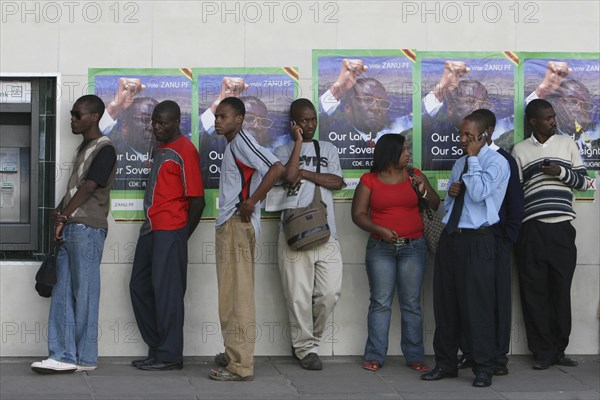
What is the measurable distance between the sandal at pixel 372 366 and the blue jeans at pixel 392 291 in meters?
0.04

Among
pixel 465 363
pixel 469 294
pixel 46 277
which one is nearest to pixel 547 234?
pixel 469 294

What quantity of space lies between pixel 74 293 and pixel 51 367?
1.93 ft

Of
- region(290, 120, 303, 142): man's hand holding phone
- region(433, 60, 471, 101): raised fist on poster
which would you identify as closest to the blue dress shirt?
region(433, 60, 471, 101): raised fist on poster

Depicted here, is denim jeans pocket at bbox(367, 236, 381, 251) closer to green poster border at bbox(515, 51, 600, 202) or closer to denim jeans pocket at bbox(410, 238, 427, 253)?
denim jeans pocket at bbox(410, 238, 427, 253)

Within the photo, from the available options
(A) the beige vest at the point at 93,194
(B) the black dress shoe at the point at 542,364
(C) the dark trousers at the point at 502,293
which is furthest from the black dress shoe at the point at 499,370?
(A) the beige vest at the point at 93,194

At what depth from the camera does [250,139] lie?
7.80 m

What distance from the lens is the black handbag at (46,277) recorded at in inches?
314

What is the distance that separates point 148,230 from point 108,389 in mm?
1310

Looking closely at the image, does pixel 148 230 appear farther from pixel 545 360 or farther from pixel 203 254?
pixel 545 360

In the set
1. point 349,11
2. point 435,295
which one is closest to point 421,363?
point 435,295

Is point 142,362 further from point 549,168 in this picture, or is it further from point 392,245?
point 549,168

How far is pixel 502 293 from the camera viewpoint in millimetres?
7934

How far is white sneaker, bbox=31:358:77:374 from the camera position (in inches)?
313

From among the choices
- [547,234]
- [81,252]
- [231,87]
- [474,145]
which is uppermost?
[231,87]
